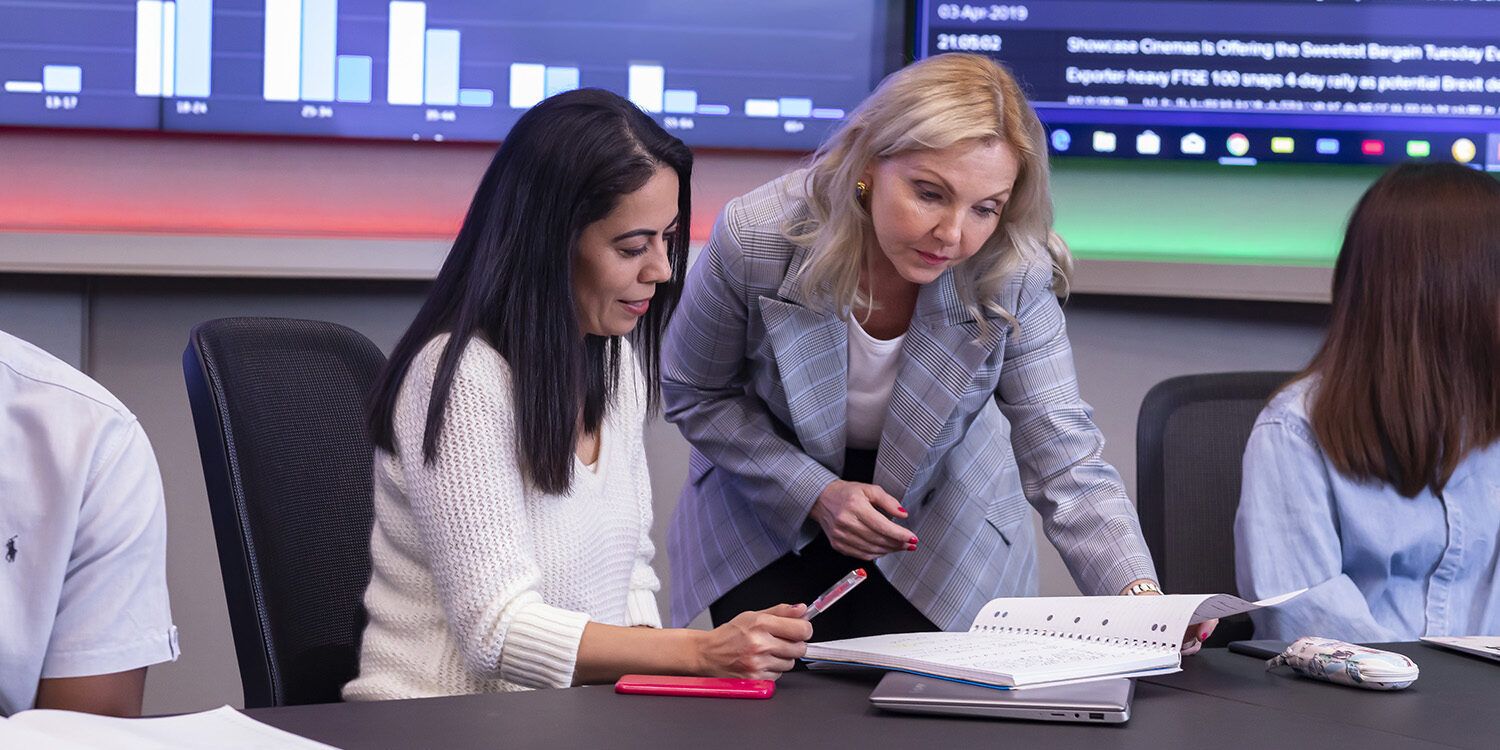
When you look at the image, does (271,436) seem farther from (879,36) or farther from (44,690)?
(879,36)

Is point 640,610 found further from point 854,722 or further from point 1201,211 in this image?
point 1201,211

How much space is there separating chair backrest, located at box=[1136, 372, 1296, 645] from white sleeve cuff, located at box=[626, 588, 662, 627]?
758 millimetres

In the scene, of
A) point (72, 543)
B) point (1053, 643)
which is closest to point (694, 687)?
point (1053, 643)

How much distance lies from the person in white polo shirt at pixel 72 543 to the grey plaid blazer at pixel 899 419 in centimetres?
91

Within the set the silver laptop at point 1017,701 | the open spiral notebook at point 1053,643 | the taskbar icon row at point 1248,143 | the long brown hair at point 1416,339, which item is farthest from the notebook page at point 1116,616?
the taskbar icon row at point 1248,143

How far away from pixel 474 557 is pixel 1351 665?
821 mm

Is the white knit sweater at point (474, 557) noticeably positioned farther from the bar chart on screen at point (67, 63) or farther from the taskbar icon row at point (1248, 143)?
the taskbar icon row at point (1248, 143)

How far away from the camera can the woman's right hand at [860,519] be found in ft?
5.66

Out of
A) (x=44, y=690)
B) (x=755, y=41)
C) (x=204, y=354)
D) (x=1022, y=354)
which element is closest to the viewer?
(x=44, y=690)

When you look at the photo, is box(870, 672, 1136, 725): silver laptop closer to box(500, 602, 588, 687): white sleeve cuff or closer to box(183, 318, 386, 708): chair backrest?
box(500, 602, 588, 687): white sleeve cuff

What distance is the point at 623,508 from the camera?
1.57 m

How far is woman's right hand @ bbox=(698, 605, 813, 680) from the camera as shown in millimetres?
1263

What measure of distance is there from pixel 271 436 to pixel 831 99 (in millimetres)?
1632

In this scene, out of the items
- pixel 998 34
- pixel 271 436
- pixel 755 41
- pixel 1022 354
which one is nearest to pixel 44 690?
pixel 271 436
